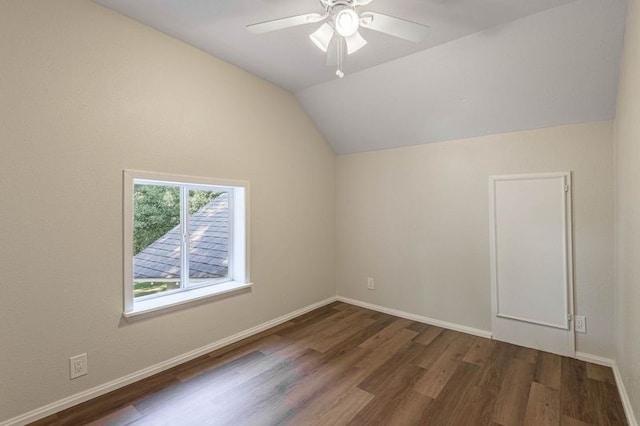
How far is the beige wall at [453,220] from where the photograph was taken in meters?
2.44

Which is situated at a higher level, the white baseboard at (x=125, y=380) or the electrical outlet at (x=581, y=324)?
the electrical outlet at (x=581, y=324)

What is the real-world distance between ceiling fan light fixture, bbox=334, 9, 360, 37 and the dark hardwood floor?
7.34ft

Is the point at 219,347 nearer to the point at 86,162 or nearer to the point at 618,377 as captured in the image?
the point at 86,162

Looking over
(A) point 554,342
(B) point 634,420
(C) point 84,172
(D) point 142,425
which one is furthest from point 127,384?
(A) point 554,342

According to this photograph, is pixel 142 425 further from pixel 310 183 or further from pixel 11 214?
pixel 310 183

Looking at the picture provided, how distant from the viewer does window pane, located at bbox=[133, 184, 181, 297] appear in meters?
2.41

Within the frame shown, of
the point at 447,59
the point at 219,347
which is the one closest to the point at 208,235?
the point at 219,347

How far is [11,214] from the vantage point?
1.68 m

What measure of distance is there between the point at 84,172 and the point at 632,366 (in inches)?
138

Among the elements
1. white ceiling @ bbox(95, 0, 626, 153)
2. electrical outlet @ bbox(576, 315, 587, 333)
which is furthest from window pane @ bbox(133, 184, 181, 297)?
electrical outlet @ bbox(576, 315, 587, 333)

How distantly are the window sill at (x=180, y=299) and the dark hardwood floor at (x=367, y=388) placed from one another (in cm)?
49

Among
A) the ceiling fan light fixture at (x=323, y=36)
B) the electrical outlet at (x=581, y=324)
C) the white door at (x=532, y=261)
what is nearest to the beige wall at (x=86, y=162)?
the ceiling fan light fixture at (x=323, y=36)

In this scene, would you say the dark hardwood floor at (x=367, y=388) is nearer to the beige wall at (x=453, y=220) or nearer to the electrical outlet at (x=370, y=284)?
the beige wall at (x=453, y=220)

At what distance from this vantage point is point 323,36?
1.82m
